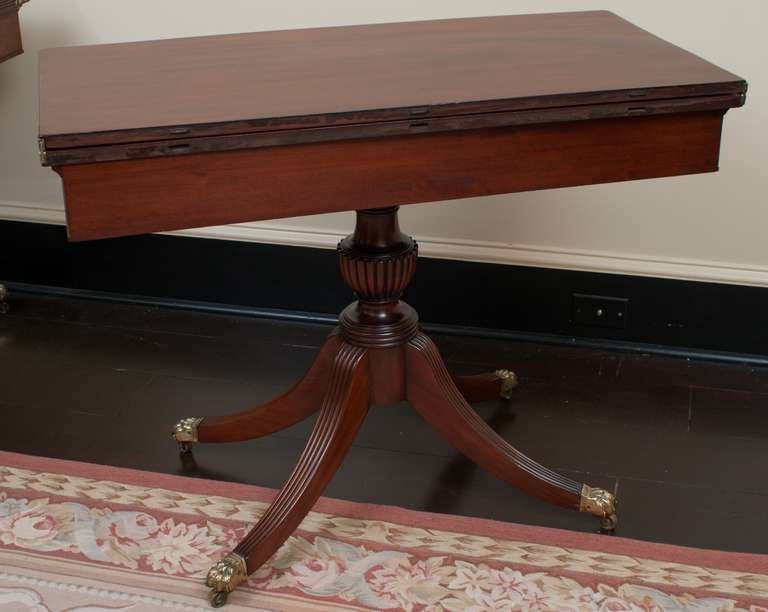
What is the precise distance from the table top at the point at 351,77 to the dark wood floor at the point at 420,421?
821 mm

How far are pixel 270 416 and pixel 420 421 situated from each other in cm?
36

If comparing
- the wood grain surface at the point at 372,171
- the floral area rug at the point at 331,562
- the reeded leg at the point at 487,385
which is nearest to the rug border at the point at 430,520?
the floral area rug at the point at 331,562

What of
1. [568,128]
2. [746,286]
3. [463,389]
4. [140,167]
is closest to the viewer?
[140,167]

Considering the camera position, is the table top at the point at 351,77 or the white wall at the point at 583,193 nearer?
the table top at the point at 351,77

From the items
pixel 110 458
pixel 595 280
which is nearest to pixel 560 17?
pixel 595 280

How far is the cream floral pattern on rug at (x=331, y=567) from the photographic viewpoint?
1.68 metres

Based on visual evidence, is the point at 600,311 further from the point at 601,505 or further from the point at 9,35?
the point at 9,35

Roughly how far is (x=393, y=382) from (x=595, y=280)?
32.5 inches

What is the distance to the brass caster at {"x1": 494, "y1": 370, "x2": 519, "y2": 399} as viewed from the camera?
226 centimetres

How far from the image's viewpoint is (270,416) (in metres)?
2.02

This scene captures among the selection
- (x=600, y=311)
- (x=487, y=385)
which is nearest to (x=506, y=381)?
(x=487, y=385)

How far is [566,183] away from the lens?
4.97ft

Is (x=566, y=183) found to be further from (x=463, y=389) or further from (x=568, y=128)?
(x=463, y=389)

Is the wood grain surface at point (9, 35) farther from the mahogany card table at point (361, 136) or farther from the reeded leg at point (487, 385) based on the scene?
the reeded leg at point (487, 385)
